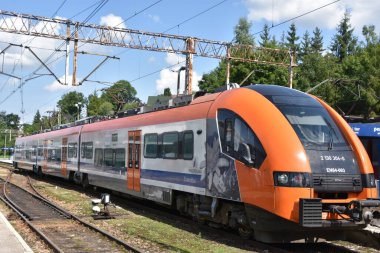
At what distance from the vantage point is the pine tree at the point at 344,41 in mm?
76500

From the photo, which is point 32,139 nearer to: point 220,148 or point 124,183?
point 124,183

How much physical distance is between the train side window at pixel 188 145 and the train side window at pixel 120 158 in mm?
5016

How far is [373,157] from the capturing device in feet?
48.5

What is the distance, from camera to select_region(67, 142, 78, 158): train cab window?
24438mm

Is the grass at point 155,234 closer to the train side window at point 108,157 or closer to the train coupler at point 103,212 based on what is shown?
the train coupler at point 103,212

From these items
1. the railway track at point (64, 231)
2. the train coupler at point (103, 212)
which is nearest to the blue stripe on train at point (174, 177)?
the train coupler at point (103, 212)

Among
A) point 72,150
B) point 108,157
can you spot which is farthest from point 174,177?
point 72,150

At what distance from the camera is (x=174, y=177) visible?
1327 centimetres

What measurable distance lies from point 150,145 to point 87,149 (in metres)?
7.91

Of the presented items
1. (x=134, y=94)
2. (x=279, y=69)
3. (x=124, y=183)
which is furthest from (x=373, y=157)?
(x=134, y=94)

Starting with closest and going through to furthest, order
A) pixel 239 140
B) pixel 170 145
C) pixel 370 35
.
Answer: pixel 239 140
pixel 170 145
pixel 370 35

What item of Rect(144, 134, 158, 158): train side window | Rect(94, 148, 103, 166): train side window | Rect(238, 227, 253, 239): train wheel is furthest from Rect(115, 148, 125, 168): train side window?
Rect(238, 227, 253, 239): train wheel

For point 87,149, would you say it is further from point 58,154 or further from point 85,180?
point 58,154

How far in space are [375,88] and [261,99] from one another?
39521mm
